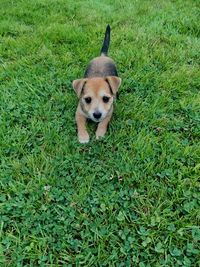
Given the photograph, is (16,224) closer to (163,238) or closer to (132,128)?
(163,238)

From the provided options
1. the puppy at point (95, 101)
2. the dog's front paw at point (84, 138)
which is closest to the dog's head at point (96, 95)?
the puppy at point (95, 101)

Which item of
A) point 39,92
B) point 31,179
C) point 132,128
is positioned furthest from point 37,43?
point 31,179

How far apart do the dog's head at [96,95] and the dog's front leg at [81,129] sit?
96 millimetres

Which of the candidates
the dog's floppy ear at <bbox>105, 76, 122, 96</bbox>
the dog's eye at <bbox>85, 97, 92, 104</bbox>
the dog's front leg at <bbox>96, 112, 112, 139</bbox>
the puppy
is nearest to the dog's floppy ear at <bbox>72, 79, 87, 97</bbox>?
the puppy

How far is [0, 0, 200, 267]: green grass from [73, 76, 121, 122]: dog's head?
27cm

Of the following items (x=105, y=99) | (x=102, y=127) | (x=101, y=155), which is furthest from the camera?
→ (x=102, y=127)

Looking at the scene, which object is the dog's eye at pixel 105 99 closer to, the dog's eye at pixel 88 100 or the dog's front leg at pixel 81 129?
the dog's eye at pixel 88 100

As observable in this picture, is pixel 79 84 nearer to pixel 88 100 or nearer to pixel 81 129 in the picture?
pixel 88 100

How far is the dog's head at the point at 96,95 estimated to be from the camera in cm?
358

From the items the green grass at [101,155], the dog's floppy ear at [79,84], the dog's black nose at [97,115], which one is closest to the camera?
the green grass at [101,155]

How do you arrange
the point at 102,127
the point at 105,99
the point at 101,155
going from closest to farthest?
the point at 101,155 < the point at 105,99 < the point at 102,127

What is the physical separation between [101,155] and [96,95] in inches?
24.5

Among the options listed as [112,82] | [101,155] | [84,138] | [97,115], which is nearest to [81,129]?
[84,138]

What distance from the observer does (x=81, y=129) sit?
372 cm
